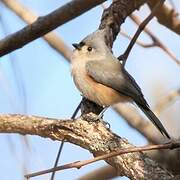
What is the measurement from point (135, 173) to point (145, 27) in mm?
1050

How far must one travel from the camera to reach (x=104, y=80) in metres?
2.68

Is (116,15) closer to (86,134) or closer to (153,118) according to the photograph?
(153,118)

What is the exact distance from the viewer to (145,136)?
2768 millimetres

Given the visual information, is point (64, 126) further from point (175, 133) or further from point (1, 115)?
point (175, 133)

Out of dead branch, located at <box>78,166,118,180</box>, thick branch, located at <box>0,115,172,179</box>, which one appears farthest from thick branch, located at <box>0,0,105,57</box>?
dead branch, located at <box>78,166,118,180</box>

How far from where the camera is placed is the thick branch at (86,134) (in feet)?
5.67

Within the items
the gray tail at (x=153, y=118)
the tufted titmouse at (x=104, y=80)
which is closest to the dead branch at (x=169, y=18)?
the tufted titmouse at (x=104, y=80)

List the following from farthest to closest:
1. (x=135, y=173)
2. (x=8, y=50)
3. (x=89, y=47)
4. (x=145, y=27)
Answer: (x=89, y=47) < (x=145, y=27) < (x=8, y=50) < (x=135, y=173)

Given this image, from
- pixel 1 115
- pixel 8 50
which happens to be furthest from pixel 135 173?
pixel 8 50

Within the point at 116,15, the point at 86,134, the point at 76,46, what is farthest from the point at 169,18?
the point at 86,134

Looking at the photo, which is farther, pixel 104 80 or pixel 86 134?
pixel 104 80

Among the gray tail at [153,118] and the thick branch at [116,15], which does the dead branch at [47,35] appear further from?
the gray tail at [153,118]

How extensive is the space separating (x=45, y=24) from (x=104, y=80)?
463mm

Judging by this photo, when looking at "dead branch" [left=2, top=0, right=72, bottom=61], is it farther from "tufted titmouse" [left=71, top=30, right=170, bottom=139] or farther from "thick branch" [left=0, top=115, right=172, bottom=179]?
"thick branch" [left=0, top=115, right=172, bottom=179]
